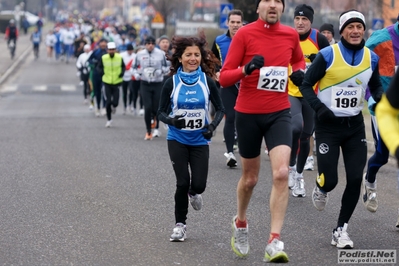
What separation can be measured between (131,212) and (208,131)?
1929 mm

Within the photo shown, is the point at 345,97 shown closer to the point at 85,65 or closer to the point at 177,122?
the point at 177,122

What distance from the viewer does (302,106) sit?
10.3 meters

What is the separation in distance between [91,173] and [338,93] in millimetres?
5437

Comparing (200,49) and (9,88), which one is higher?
(200,49)

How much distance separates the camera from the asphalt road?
7.24 meters

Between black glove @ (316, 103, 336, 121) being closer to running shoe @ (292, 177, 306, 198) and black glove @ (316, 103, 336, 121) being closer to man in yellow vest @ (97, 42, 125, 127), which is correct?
running shoe @ (292, 177, 306, 198)

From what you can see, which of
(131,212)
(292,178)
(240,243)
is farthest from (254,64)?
(292,178)

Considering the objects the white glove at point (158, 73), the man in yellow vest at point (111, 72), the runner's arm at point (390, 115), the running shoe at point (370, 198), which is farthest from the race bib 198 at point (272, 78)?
the man in yellow vest at point (111, 72)

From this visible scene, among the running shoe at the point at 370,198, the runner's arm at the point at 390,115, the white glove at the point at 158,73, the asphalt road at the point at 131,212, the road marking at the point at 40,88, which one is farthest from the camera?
the road marking at the point at 40,88

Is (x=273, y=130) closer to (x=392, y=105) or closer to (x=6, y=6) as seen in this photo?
(x=392, y=105)

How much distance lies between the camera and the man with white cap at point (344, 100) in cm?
737

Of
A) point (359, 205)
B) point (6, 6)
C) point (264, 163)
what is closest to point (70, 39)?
point (264, 163)

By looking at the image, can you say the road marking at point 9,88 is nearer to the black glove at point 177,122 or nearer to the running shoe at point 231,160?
the running shoe at point 231,160

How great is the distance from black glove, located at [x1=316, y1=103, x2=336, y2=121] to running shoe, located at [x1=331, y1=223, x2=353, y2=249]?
34.2 inches
